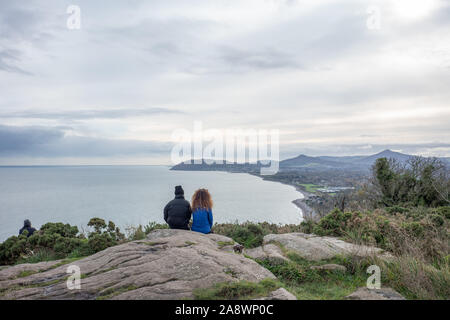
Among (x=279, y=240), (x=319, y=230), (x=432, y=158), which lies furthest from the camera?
(x=432, y=158)

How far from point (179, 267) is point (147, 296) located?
2.98 feet

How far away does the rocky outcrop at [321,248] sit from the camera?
6793 mm

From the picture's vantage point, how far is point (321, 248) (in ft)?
24.8

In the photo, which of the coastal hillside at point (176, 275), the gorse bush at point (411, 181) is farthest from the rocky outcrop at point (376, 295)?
the gorse bush at point (411, 181)

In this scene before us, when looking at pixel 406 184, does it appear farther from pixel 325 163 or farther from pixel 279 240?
pixel 325 163

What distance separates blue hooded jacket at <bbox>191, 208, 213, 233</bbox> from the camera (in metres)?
8.14

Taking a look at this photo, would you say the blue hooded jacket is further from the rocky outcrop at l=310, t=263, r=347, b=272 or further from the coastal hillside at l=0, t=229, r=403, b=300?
the rocky outcrop at l=310, t=263, r=347, b=272

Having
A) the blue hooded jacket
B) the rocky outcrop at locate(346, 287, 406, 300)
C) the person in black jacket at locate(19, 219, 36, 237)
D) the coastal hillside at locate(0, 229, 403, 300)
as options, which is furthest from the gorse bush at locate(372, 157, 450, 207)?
the person in black jacket at locate(19, 219, 36, 237)

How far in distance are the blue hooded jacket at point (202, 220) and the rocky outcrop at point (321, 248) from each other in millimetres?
2107

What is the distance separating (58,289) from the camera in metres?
4.54

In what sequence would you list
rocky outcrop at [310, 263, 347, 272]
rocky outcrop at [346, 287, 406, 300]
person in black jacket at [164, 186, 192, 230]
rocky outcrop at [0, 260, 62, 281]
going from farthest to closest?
1. person in black jacket at [164, 186, 192, 230]
2. rocky outcrop at [310, 263, 347, 272]
3. rocky outcrop at [0, 260, 62, 281]
4. rocky outcrop at [346, 287, 406, 300]

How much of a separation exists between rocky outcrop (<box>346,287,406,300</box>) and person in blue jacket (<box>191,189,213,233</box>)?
4578 millimetres

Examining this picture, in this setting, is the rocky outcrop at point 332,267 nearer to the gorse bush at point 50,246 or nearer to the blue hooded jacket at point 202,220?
the blue hooded jacket at point 202,220

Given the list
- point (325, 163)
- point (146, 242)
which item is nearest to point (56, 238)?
point (146, 242)
